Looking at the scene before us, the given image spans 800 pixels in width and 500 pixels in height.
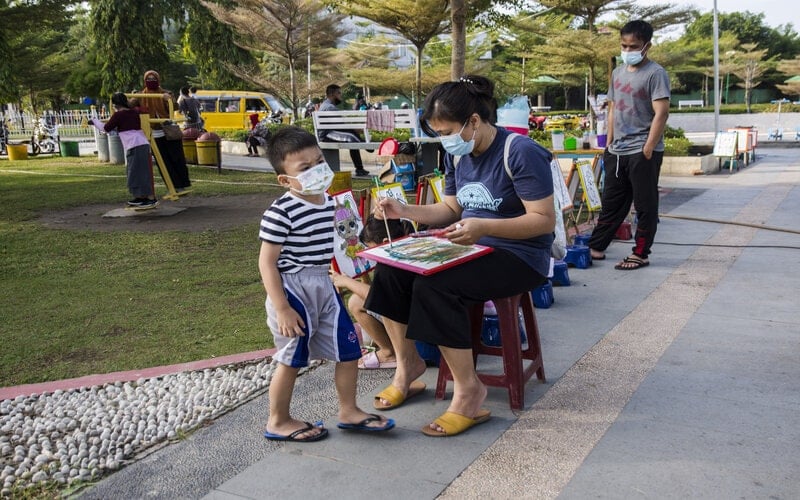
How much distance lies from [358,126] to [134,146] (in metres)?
3.23

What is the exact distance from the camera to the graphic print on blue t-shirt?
3693mm

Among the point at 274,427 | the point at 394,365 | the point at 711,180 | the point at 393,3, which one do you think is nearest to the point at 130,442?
the point at 274,427

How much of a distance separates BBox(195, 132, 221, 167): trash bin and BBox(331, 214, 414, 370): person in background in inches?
497

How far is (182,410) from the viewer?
12.5ft

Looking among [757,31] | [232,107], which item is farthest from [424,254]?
[757,31]

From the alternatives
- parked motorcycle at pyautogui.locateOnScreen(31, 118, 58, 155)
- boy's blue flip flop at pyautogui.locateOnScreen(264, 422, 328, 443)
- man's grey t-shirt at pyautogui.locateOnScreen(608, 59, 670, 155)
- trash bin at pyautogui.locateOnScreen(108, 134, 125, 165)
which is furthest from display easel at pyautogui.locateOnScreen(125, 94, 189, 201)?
parked motorcycle at pyautogui.locateOnScreen(31, 118, 58, 155)

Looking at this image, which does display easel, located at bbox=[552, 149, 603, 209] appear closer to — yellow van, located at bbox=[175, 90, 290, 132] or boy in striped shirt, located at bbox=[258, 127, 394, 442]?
boy in striped shirt, located at bbox=[258, 127, 394, 442]

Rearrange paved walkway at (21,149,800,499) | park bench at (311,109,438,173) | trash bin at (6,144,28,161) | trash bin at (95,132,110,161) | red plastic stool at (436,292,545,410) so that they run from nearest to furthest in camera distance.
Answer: paved walkway at (21,149,800,499) < red plastic stool at (436,292,545,410) < park bench at (311,109,438,173) < trash bin at (95,132,110,161) < trash bin at (6,144,28,161)

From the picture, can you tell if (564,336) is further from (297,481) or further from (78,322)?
(78,322)

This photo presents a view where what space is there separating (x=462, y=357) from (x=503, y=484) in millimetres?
650

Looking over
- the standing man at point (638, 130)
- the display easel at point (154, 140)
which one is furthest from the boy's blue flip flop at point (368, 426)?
the display easel at point (154, 140)

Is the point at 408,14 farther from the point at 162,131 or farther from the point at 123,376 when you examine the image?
the point at 123,376

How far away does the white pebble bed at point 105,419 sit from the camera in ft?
10.6

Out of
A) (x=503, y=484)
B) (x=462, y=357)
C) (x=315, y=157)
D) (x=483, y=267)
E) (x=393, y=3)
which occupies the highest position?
(x=393, y=3)
